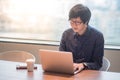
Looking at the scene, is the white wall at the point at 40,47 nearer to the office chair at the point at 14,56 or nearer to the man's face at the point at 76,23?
the office chair at the point at 14,56

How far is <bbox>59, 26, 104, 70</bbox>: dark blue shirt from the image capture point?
108 inches

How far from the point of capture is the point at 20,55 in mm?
3244

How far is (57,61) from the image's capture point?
2303 mm

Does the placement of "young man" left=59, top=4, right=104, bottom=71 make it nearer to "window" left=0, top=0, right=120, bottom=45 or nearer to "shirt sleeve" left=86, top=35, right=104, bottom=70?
"shirt sleeve" left=86, top=35, right=104, bottom=70

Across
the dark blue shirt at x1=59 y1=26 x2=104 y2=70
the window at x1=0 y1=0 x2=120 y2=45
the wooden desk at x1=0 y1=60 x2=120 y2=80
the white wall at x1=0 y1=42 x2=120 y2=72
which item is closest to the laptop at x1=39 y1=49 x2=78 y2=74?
the wooden desk at x1=0 y1=60 x2=120 y2=80

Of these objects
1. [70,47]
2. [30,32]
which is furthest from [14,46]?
[70,47]

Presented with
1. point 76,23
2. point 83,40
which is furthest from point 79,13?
point 83,40

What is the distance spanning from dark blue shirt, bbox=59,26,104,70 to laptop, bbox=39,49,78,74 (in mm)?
462

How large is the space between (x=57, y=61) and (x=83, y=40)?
2.00ft

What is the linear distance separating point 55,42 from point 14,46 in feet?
2.17

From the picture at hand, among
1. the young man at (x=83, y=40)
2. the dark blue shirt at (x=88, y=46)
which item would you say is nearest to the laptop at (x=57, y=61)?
the young man at (x=83, y=40)

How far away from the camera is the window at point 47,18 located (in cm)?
354

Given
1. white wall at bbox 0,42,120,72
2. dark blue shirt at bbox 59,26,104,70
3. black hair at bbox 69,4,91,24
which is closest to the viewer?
black hair at bbox 69,4,91,24

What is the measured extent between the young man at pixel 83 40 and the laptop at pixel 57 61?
348mm
